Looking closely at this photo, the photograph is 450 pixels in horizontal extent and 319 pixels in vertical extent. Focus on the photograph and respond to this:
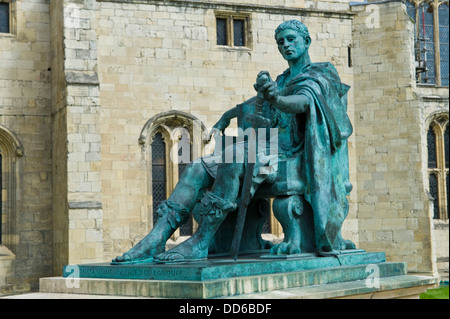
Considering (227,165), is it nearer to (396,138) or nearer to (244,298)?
(244,298)

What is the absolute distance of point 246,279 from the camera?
16.9 ft

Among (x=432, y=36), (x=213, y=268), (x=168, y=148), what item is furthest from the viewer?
(x=432, y=36)

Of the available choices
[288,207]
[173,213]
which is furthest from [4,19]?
[288,207]

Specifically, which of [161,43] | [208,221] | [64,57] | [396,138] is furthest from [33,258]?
[208,221]

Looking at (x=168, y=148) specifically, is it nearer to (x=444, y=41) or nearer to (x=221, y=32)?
(x=221, y=32)

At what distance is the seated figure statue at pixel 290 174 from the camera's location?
5.72 metres

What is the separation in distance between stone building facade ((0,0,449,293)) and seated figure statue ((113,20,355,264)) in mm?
10124

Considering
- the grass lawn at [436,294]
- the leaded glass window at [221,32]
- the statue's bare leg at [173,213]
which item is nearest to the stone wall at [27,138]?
the leaded glass window at [221,32]

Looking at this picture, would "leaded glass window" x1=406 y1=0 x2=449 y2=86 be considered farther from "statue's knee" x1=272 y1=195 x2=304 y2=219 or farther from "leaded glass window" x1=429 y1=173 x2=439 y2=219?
"statue's knee" x1=272 y1=195 x2=304 y2=219

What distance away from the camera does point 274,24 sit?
19.6 metres

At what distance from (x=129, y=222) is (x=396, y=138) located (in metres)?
7.22

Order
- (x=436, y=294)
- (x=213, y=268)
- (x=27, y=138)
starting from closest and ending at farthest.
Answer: (x=213, y=268)
(x=27, y=138)
(x=436, y=294)

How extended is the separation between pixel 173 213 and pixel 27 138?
12.7m

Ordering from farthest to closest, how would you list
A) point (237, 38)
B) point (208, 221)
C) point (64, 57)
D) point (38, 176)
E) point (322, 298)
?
1. point (237, 38)
2. point (38, 176)
3. point (64, 57)
4. point (208, 221)
5. point (322, 298)
